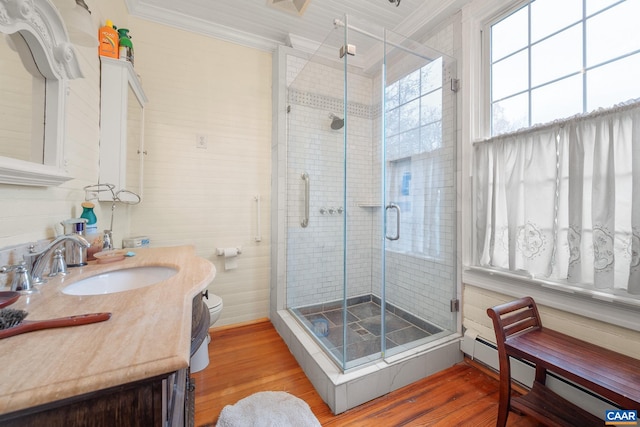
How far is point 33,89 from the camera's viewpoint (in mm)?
952

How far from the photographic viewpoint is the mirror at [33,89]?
81 cm

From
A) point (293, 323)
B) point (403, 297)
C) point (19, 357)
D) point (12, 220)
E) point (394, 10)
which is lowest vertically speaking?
point (293, 323)

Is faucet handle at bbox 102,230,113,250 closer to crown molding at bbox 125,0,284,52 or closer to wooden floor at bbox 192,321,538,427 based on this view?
wooden floor at bbox 192,321,538,427

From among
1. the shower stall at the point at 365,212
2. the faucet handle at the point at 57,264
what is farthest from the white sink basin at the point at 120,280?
the shower stall at the point at 365,212

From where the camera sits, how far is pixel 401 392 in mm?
1585

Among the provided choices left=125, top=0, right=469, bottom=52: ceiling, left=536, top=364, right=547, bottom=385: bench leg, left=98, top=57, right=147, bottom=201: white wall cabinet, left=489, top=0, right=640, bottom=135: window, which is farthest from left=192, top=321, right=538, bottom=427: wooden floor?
left=125, top=0, right=469, bottom=52: ceiling

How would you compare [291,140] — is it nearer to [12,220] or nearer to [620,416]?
[12,220]

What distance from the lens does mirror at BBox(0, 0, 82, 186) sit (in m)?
0.81

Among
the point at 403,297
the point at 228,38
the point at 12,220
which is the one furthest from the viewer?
the point at 228,38

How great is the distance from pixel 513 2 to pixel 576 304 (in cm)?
193

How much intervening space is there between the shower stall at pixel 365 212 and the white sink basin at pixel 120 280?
1.09 m

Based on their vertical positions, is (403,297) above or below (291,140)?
below

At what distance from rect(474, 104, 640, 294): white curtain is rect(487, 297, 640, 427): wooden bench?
31 cm

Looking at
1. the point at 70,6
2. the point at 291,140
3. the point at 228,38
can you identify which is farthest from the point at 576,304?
the point at 228,38
